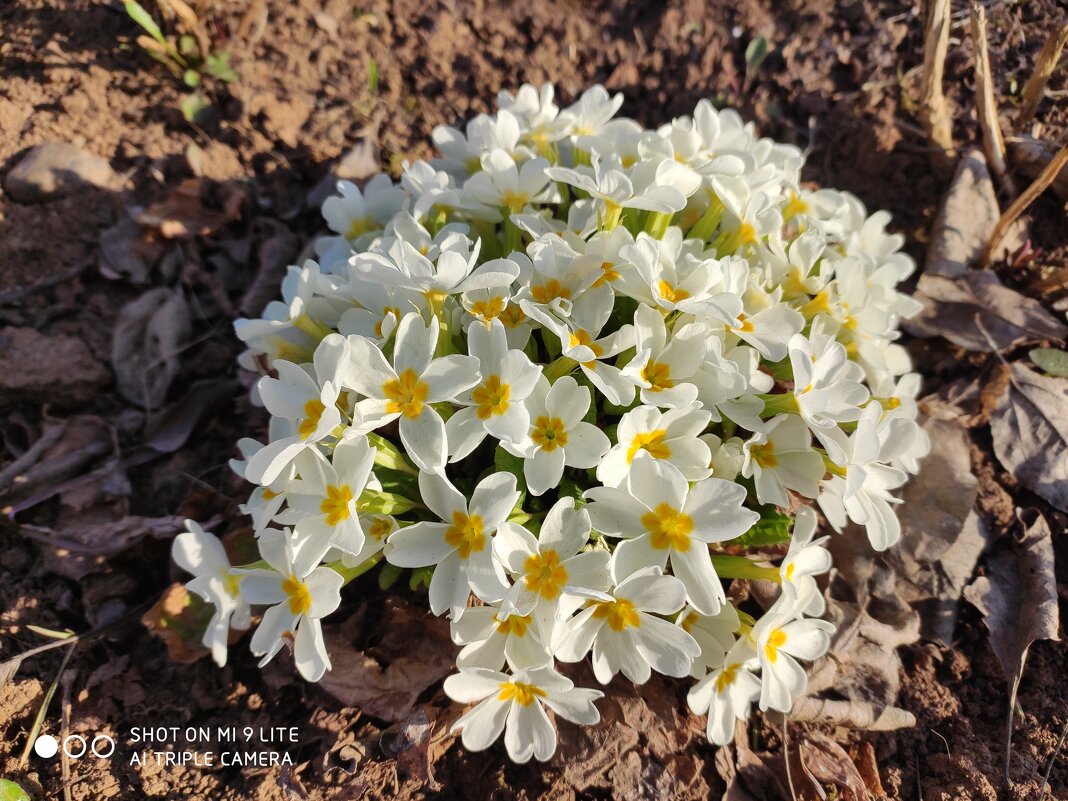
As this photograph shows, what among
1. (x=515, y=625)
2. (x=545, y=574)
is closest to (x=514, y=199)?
(x=545, y=574)

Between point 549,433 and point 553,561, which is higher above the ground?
point 549,433

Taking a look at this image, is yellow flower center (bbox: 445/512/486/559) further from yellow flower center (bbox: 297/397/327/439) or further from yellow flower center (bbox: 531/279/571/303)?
yellow flower center (bbox: 531/279/571/303)

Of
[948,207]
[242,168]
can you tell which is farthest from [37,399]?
[948,207]

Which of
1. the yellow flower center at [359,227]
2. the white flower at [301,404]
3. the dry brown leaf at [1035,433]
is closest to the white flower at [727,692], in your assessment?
the white flower at [301,404]

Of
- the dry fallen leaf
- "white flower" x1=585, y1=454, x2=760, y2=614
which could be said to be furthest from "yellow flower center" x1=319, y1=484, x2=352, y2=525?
the dry fallen leaf

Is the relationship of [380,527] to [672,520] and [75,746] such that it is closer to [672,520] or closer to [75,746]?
[672,520]

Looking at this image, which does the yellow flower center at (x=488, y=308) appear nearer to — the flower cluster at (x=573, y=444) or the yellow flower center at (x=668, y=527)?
the flower cluster at (x=573, y=444)

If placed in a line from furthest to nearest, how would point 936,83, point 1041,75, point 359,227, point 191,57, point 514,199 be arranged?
point 191,57 < point 936,83 < point 1041,75 < point 359,227 < point 514,199
